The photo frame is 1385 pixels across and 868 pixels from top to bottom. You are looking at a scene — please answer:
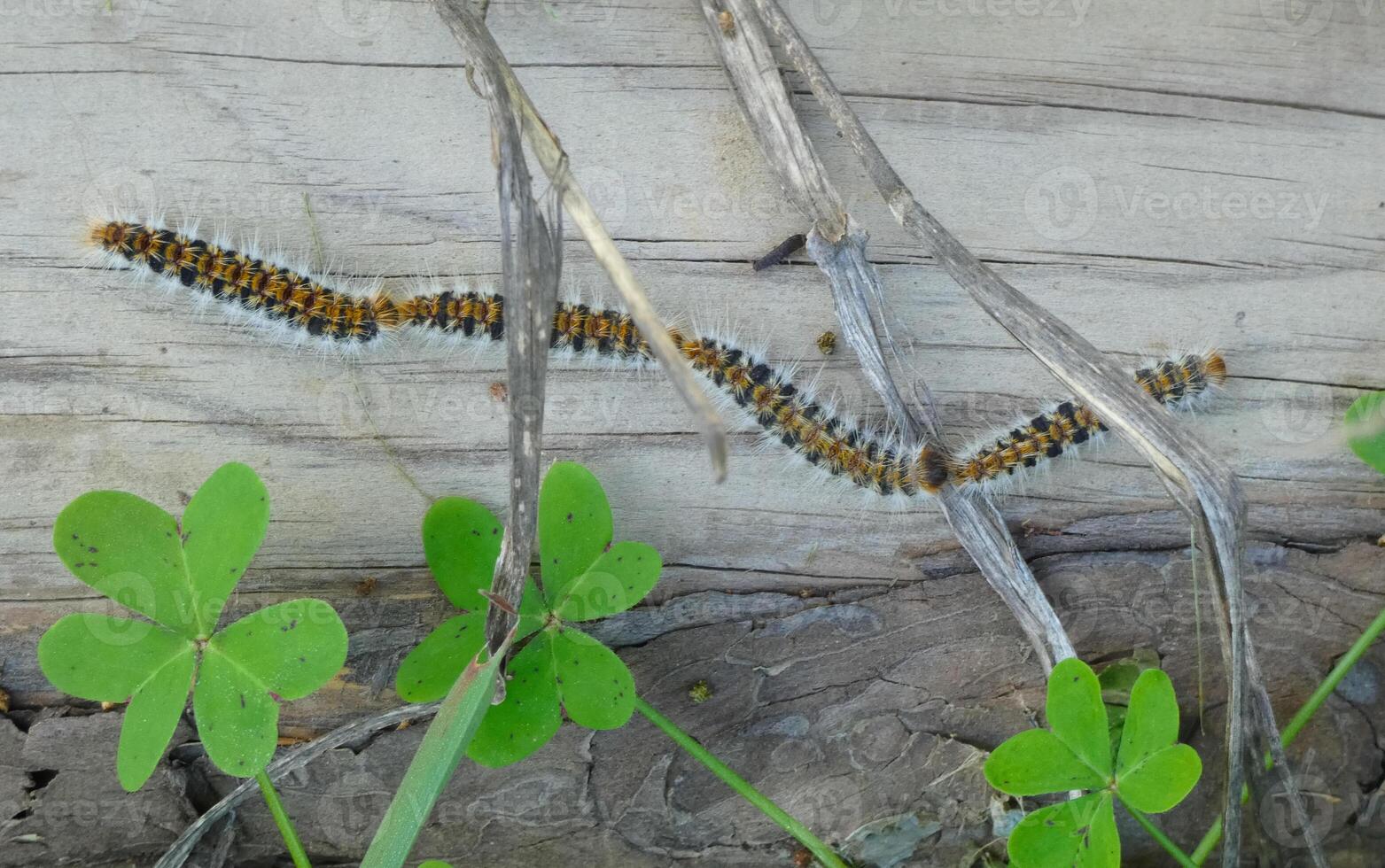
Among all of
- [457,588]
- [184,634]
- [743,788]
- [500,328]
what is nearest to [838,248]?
[500,328]

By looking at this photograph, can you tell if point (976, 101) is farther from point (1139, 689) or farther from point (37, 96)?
point (37, 96)

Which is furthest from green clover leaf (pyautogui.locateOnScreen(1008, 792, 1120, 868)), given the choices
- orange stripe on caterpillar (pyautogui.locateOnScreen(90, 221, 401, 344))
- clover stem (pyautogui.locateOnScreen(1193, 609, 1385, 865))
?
orange stripe on caterpillar (pyautogui.locateOnScreen(90, 221, 401, 344))

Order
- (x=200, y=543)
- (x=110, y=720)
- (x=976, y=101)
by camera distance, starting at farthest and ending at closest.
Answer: (x=976, y=101), (x=110, y=720), (x=200, y=543)

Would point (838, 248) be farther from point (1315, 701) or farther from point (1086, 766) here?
point (1315, 701)

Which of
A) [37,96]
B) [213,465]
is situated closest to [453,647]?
[213,465]

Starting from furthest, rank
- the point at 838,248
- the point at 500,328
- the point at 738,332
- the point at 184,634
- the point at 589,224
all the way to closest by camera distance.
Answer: the point at 738,332, the point at 500,328, the point at 838,248, the point at 184,634, the point at 589,224

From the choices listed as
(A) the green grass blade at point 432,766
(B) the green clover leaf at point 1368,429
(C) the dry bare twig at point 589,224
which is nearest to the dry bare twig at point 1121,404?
(B) the green clover leaf at point 1368,429

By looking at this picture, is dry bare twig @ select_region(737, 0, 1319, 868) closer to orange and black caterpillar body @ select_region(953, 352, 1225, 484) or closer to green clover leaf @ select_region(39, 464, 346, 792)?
orange and black caterpillar body @ select_region(953, 352, 1225, 484)
